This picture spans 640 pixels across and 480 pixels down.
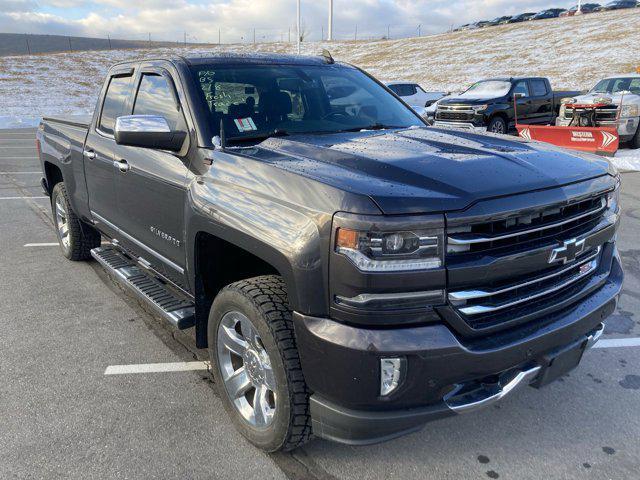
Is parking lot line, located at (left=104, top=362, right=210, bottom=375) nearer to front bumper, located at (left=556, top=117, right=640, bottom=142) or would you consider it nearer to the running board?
the running board

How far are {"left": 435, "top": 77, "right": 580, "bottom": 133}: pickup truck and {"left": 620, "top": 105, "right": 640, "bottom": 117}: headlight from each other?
2476 mm

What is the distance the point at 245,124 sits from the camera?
3.26 metres

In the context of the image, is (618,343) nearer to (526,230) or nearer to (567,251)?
(567,251)

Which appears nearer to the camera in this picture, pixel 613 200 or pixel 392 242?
pixel 392 242

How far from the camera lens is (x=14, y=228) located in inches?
278

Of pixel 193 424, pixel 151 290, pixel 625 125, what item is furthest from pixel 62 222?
pixel 625 125

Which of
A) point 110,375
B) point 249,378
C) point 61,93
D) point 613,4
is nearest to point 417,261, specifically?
point 249,378

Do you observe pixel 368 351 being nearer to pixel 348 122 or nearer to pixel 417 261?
pixel 417 261

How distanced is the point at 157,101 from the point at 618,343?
11.7 ft

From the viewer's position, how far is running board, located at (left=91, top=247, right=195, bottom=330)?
3275mm

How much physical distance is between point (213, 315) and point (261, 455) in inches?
29.4

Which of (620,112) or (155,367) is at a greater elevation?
(620,112)

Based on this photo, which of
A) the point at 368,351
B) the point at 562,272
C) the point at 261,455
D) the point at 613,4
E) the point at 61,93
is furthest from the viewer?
the point at 613,4

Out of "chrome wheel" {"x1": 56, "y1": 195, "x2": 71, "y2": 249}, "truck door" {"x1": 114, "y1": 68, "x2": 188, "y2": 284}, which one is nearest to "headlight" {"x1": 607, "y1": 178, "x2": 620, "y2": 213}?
"truck door" {"x1": 114, "y1": 68, "x2": 188, "y2": 284}
